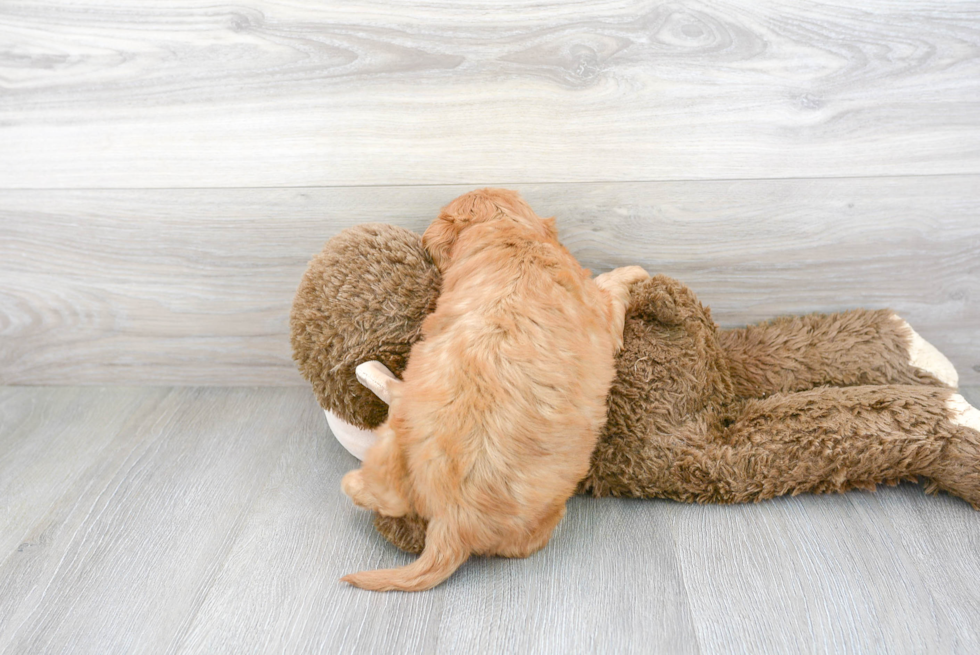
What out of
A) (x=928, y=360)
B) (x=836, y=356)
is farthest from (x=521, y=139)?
(x=928, y=360)

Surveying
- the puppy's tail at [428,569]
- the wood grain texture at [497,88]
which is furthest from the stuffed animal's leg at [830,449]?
the wood grain texture at [497,88]

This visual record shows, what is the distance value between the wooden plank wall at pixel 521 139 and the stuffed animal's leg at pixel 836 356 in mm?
85

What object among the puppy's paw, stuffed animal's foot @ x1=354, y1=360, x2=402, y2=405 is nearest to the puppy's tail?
stuffed animal's foot @ x1=354, y1=360, x2=402, y2=405

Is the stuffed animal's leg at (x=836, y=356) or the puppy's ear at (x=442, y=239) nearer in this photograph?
the puppy's ear at (x=442, y=239)

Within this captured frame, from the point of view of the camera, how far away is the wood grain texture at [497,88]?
1197 mm

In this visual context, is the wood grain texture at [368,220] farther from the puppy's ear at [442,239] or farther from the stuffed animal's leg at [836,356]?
the puppy's ear at [442,239]

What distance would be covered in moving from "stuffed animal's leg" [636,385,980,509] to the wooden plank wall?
1.03ft

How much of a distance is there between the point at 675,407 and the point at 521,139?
1.84 feet

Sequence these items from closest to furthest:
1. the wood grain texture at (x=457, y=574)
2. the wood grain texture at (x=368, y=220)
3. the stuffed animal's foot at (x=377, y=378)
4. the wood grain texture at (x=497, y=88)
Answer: the wood grain texture at (x=457, y=574), the stuffed animal's foot at (x=377, y=378), the wood grain texture at (x=497, y=88), the wood grain texture at (x=368, y=220)

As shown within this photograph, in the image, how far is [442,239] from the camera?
3.61ft

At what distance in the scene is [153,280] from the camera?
1.44 meters

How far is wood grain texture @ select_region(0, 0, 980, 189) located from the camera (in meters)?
1.20

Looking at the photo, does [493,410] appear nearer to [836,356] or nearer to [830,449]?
[830,449]

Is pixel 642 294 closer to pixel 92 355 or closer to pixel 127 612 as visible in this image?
pixel 127 612
